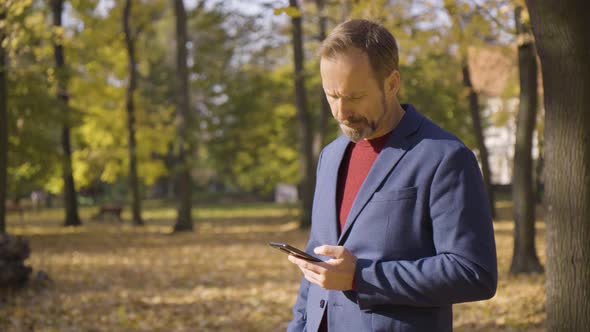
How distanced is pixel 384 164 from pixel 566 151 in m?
2.82

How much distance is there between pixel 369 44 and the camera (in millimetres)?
2369

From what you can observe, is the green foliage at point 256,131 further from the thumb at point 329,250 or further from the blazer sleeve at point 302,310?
the thumb at point 329,250

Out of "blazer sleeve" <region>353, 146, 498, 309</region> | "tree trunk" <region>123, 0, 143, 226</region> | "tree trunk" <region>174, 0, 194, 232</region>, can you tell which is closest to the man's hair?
"blazer sleeve" <region>353, 146, 498, 309</region>

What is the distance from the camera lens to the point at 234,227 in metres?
24.5

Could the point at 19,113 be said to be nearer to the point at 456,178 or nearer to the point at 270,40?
the point at 270,40

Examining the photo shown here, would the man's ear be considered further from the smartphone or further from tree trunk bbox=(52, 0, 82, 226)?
tree trunk bbox=(52, 0, 82, 226)

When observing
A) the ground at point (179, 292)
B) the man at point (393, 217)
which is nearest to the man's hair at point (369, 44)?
the man at point (393, 217)

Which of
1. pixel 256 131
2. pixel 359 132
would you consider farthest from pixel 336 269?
pixel 256 131

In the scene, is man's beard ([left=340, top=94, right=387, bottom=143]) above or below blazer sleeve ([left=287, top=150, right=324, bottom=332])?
above

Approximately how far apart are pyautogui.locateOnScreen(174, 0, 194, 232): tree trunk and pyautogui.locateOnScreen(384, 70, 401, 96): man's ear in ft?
63.1

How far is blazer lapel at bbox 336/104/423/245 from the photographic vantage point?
2391mm

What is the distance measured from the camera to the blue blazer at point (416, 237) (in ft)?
7.32

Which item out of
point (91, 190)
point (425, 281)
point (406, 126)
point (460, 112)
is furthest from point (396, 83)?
point (91, 190)

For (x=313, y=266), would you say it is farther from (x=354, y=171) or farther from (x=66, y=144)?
(x=66, y=144)
